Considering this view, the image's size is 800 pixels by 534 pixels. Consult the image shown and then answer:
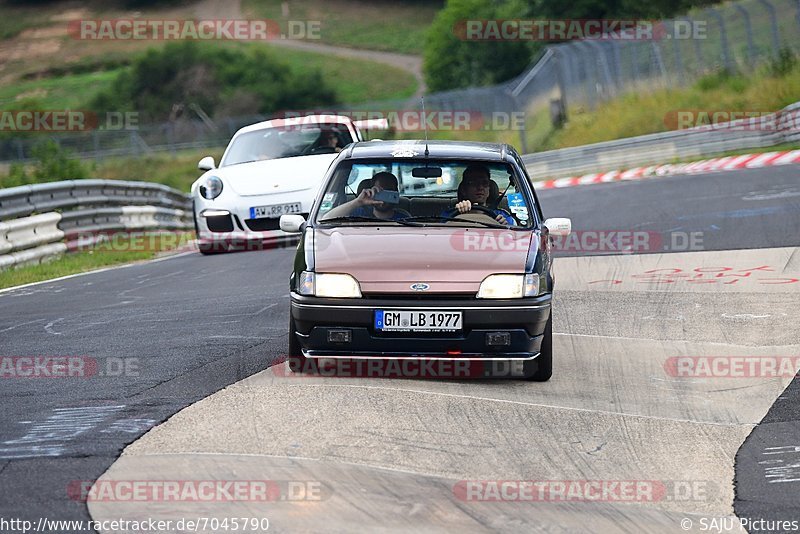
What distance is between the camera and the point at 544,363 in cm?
790

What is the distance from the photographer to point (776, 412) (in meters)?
7.31

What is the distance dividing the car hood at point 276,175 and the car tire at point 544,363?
7.60 meters

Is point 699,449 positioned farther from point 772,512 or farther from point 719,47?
point 719,47

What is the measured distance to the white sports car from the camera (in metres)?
15.4

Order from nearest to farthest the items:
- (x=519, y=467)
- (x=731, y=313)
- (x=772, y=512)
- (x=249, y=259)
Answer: (x=772, y=512), (x=519, y=467), (x=731, y=313), (x=249, y=259)

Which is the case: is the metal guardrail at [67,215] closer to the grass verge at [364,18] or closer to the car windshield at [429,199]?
the car windshield at [429,199]

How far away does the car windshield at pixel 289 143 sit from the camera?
16.4m

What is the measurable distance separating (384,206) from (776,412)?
104 inches

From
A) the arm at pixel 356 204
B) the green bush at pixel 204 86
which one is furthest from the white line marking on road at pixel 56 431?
the green bush at pixel 204 86

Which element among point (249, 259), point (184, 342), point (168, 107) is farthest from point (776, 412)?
point (168, 107)

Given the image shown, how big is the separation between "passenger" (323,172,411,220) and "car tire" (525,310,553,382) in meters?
1.20

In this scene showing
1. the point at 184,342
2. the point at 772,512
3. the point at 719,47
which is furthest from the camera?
the point at 719,47

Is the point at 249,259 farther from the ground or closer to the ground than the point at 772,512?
closer to the ground

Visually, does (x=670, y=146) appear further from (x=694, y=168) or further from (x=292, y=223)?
(x=292, y=223)
